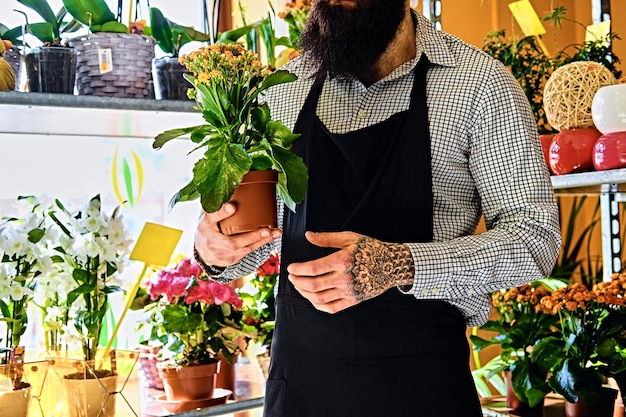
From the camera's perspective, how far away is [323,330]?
1693mm

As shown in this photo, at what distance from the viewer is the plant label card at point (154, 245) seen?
1.99 meters

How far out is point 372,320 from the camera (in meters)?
1.66

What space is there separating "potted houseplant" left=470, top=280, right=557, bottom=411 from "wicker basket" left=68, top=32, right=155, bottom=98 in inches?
44.9

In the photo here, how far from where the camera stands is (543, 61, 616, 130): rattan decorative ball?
81.5 inches

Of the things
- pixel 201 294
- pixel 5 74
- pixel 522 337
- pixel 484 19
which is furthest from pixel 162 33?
pixel 484 19

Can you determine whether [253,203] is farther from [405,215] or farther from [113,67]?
[113,67]

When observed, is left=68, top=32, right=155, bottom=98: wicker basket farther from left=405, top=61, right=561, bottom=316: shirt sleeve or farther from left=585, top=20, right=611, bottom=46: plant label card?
left=585, top=20, right=611, bottom=46: plant label card

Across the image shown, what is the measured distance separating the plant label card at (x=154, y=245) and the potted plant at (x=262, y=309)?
43 cm

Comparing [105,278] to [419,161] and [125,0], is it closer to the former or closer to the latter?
[419,161]

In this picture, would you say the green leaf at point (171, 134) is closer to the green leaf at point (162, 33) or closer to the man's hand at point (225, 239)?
the man's hand at point (225, 239)

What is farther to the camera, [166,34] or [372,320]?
[166,34]

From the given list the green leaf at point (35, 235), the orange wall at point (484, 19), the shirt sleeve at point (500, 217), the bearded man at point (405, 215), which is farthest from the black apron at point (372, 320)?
the orange wall at point (484, 19)

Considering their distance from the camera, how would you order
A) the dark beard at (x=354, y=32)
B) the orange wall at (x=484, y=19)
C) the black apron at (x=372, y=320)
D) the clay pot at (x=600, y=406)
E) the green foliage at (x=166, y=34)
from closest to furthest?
the black apron at (x=372, y=320) < the dark beard at (x=354, y=32) < the clay pot at (x=600, y=406) < the green foliage at (x=166, y=34) < the orange wall at (x=484, y=19)

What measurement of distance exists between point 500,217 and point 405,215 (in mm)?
186
